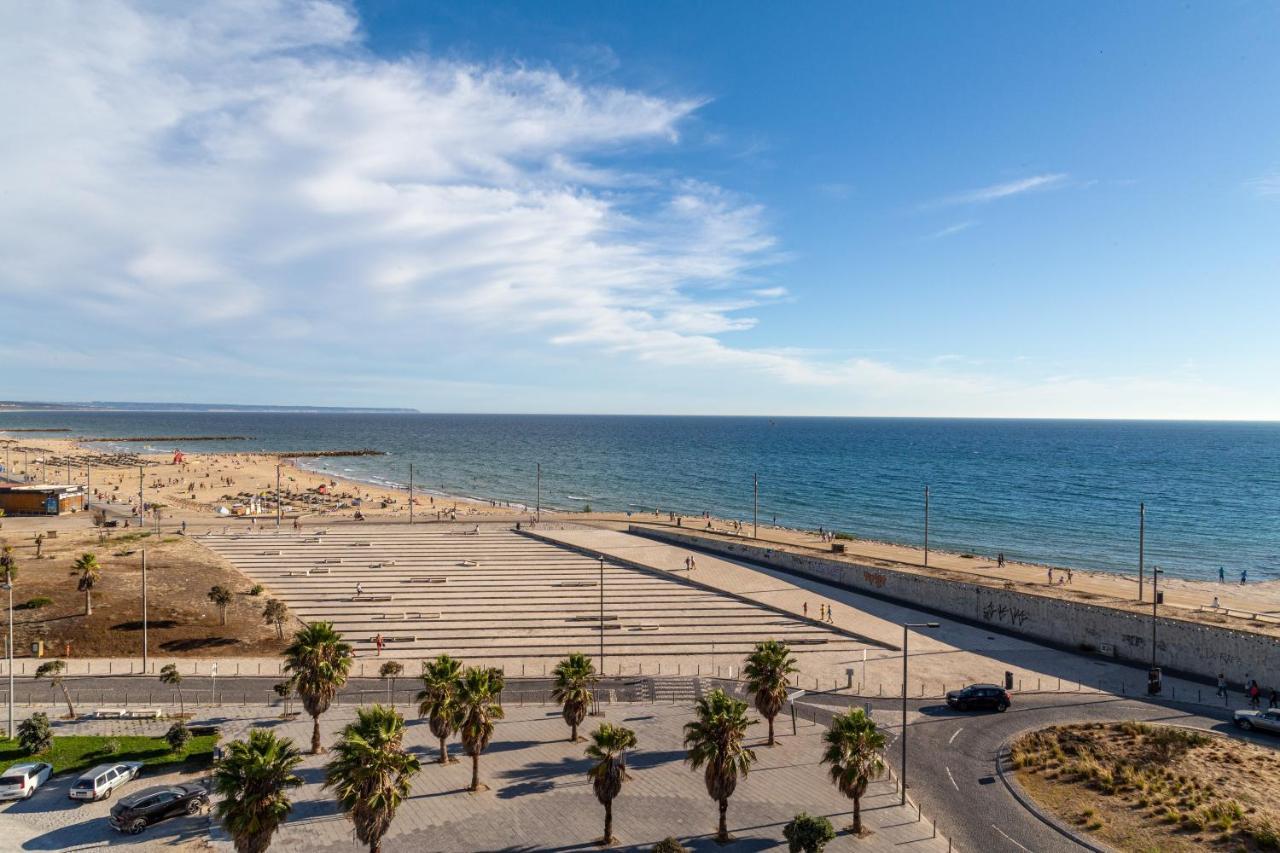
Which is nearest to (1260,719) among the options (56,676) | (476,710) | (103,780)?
(476,710)

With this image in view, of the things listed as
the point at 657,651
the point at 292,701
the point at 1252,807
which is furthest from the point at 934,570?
the point at 292,701

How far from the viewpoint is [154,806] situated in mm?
24125

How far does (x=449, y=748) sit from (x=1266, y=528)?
105 meters

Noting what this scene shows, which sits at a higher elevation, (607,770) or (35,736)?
(607,770)

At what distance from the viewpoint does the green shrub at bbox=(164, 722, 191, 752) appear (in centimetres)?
2878

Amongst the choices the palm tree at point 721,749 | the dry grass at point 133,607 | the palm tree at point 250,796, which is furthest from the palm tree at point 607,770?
the dry grass at point 133,607

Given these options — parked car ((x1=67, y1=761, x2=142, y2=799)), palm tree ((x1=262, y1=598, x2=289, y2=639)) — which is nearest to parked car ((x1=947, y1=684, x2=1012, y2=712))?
parked car ((x1=67, y1=761, x2=142, y2=799))

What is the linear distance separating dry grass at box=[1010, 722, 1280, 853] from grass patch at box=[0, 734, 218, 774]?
3341cm

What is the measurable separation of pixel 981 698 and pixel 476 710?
2413cm

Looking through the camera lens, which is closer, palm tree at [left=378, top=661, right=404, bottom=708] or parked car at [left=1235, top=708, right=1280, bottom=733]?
parked car at [left=1235, top=708, right=1280, bottom=733]

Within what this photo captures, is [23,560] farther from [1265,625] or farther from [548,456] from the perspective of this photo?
[548,456]

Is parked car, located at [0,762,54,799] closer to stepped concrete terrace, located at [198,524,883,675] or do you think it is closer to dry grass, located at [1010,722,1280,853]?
stepped concrete terrace, located at [198,524,883,675]

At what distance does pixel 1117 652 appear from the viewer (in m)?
41.5

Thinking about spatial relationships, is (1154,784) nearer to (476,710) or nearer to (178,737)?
(476,710)
